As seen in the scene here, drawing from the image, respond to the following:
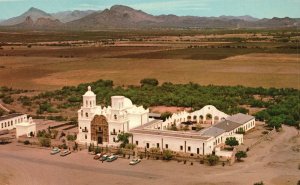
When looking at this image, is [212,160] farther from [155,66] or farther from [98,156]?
[155,66]

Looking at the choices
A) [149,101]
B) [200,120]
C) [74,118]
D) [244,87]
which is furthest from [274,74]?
[74,118]

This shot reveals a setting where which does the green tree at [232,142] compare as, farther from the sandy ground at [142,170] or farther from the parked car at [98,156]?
the parked car at [98,156]

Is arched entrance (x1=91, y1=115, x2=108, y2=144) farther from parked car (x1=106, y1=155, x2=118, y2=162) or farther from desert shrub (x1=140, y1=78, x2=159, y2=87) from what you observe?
desert shrub (x1=140, y1=78, x2=159, y2=87)

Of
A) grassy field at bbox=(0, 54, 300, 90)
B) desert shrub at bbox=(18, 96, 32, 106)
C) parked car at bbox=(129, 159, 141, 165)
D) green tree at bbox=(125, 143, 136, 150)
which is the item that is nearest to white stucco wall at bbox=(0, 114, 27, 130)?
desert shrub at bbox=(18, 96, 32, 106)

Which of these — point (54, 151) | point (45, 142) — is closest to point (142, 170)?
point (54, 151)

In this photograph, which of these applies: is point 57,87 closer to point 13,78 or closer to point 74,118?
point 13,78

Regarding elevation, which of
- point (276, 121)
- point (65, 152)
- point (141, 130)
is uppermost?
point (141, 130)
